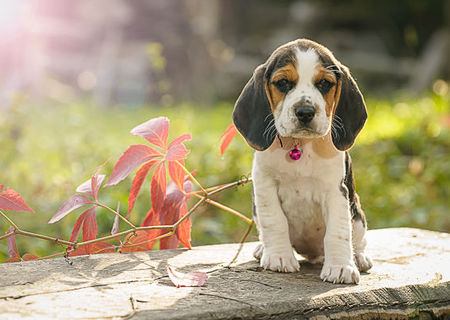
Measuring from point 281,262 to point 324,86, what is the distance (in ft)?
2.39

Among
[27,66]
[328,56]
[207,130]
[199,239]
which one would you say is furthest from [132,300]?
[27,66]

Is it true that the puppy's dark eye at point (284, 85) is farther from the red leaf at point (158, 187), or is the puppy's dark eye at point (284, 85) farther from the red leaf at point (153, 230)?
the red leaf at point (153, 230)

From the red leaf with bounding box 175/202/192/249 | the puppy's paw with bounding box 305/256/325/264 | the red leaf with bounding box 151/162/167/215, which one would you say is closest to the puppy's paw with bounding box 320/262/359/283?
the puppy's paw with bounding box 305/256/325/264

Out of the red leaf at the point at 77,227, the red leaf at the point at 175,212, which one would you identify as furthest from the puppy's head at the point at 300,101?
the red leaf at the point at 77,227

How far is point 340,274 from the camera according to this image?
2.12 metres

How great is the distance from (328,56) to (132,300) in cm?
117

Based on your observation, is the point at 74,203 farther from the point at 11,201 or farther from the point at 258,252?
the point at 258,252

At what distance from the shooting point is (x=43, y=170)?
488 cm

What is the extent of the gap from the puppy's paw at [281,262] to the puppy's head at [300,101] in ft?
1.50

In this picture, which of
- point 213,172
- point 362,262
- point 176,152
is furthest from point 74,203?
point 213,172

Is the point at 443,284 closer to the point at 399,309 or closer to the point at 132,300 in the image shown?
the point at 399,309

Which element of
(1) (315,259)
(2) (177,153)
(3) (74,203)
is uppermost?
(2) (177,153)

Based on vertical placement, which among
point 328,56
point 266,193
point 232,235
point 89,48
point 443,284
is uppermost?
point 89,48

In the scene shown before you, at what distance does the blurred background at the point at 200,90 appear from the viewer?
14.2 ft
